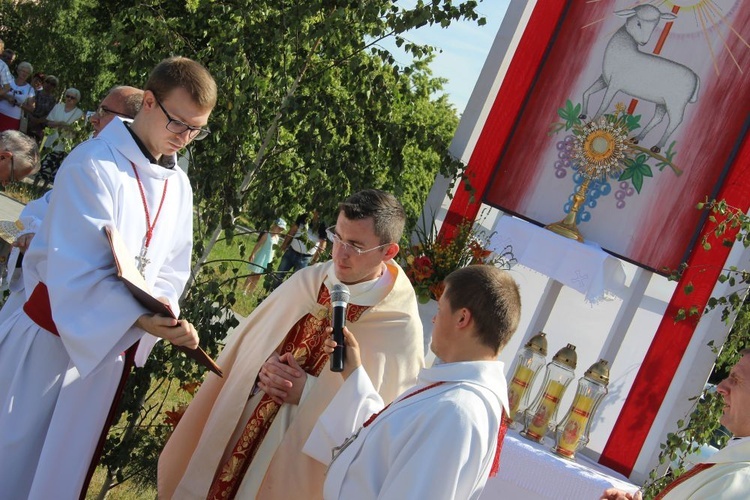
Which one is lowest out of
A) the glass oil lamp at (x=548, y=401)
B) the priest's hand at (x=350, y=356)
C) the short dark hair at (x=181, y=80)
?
the glass oil lamp at (x=548, y=401)

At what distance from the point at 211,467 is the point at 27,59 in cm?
2004

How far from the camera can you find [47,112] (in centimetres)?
1309

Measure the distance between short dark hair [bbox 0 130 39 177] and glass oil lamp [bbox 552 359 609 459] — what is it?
→ 3444 mm

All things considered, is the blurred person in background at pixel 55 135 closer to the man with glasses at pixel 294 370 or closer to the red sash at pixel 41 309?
the man with glasses at pixel 294 370

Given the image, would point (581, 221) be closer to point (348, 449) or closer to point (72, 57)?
point (348, 449)

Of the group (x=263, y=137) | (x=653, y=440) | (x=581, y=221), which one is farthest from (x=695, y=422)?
(x=263, y=137)

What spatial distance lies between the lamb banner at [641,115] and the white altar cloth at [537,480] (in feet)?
6.64

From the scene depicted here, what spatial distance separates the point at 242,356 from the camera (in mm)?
4035

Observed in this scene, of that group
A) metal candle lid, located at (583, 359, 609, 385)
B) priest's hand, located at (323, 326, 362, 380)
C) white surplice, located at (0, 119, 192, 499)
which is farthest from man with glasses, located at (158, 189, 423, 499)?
metal candle lid, located at (583, 359, 609, 385)

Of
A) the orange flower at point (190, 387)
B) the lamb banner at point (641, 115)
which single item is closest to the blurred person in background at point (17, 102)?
the lamb banner at point (641, 115)

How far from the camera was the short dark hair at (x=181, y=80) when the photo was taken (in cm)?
334

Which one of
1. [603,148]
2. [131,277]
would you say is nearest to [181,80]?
[131,277]

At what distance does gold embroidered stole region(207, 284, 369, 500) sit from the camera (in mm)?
3908

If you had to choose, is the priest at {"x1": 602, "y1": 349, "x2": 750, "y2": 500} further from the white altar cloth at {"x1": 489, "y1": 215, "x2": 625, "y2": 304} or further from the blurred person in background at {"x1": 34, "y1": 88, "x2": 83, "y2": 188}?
the blurred person in background at {"x1": 34, "y1": 88, "x2": 83, "y2": 188}
